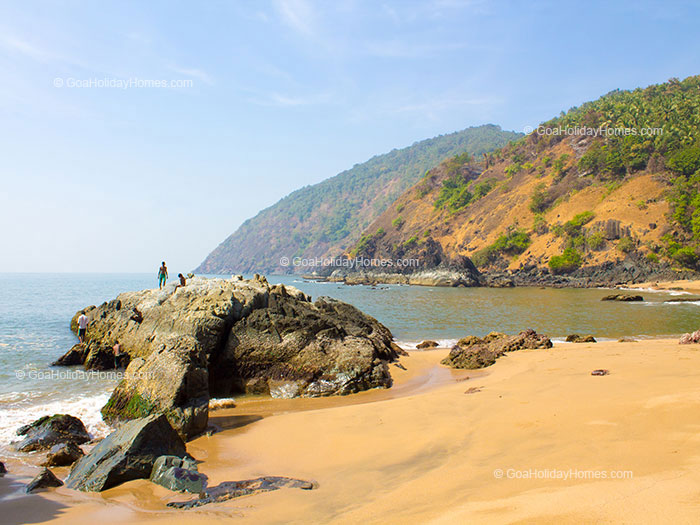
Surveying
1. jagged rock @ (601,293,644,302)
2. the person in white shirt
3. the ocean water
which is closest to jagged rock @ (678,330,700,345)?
the ocean water

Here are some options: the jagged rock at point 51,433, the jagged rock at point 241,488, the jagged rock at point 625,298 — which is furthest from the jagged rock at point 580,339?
the jagged rock at point 625,298

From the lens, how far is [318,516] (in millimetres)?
4375

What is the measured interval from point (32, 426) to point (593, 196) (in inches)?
3718

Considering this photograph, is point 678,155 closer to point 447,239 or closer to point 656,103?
point 656,103

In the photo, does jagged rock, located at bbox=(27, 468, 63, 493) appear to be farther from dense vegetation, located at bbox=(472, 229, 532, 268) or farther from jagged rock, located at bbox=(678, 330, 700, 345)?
dense vegetation, located at bbox=(472, 229, 532, 268)

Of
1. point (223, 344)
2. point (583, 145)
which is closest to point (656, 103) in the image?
point (583, 145)

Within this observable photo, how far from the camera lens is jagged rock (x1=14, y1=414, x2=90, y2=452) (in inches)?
301

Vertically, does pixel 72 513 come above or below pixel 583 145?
below

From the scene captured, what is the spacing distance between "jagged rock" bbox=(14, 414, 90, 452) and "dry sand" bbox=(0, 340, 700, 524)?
6.77 ft

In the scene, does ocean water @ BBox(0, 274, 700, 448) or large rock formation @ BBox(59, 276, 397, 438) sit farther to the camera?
ocean water @ BBox(0, 274, 700, 448)

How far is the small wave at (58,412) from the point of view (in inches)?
343

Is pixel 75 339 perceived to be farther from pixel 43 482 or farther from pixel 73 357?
pixel 43 482

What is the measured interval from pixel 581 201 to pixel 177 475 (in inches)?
3701

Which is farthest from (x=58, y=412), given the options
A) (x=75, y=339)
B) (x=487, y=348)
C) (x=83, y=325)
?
(x=75, y=339)
